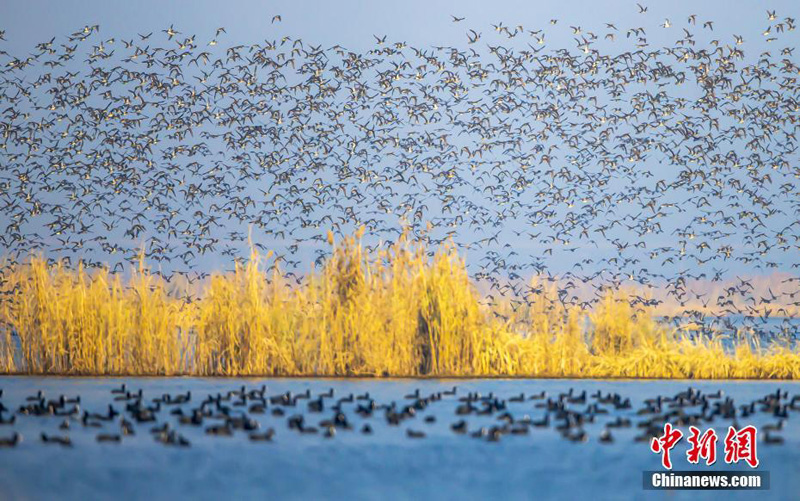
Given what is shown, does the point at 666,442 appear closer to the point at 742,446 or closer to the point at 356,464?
the point at 742,446

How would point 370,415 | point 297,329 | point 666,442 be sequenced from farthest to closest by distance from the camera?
point 297,329, point 370,415, point 666,442

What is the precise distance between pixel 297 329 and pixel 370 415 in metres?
2.07

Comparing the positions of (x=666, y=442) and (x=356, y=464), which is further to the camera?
(x=666, y=442)

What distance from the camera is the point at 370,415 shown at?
665 cm

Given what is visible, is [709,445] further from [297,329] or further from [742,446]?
[297,329]

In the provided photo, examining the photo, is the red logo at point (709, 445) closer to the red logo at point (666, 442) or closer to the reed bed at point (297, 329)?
the red logo at point (666, 442)

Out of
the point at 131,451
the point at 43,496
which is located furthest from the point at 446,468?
the point at 43,496

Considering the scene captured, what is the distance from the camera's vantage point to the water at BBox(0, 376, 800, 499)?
5492 millimetres

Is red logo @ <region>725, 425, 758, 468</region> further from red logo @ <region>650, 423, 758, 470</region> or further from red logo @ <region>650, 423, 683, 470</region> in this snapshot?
red logo @ <region>650, 423, 683, 470</region>

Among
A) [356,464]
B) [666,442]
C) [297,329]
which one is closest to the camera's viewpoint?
[356,464]

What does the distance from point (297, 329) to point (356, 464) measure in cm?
293

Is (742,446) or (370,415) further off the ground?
(370,415)

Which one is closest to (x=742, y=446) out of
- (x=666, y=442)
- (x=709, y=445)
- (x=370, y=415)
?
(x=709, y=445)

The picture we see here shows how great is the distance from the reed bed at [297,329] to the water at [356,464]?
1.57 m
